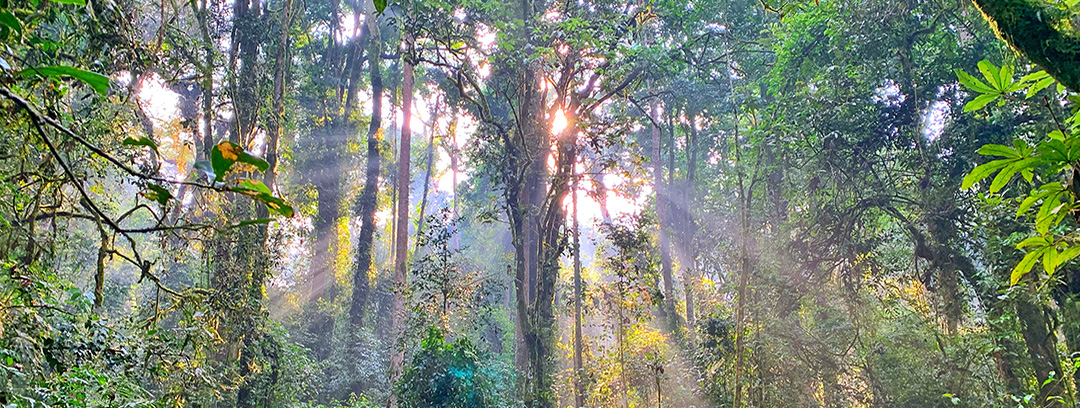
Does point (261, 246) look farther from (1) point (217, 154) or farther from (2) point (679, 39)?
(2) point (679, 39)

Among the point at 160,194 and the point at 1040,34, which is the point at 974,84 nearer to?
the point at 1040,34

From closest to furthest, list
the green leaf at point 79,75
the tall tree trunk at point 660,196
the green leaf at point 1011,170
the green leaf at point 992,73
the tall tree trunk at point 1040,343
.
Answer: the green leaf at point 79,75, the green leaf at point 1011,170, the green leaf at point 992,73, the tall tree trunk at point 1040,343, the tall tree trunk at point 660,196

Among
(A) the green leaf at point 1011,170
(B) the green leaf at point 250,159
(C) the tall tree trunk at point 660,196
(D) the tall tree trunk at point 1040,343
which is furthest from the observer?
(C) the tall tree trunk at point 660,196

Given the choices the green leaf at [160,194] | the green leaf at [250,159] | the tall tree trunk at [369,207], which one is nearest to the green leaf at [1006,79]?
the green leaf at [250,159]

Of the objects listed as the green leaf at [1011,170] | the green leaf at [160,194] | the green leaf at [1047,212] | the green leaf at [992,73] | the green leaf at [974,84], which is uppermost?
the green leaf at [992,73]

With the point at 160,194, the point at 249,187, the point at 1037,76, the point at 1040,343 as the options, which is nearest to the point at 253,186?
the point at 249,187

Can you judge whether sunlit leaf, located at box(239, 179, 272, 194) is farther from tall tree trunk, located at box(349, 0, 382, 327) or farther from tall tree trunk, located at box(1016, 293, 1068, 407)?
tall tree trunk, located at box(349, 0, 382, 327)

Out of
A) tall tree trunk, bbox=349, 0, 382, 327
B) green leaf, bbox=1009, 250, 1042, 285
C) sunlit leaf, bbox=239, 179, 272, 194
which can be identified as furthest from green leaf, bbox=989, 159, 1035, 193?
tall tree trunk, bbox=349, 0, 382, 327

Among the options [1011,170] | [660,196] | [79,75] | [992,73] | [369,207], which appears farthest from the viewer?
[660,196]

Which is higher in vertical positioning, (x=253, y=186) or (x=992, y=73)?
(x=992, y=73)

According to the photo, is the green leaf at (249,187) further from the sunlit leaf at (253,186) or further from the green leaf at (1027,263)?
the green leaf at (1027,263)

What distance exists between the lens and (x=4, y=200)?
2719mm

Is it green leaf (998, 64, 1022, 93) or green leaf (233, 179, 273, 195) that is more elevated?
green leaf (998, 64, 1022, 93)

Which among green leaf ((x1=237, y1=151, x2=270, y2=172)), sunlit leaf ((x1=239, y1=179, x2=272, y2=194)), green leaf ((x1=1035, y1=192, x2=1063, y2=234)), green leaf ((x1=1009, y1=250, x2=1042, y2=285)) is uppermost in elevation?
green leaf ((x1=1035, y1=192, x2=1063, y2=234))
